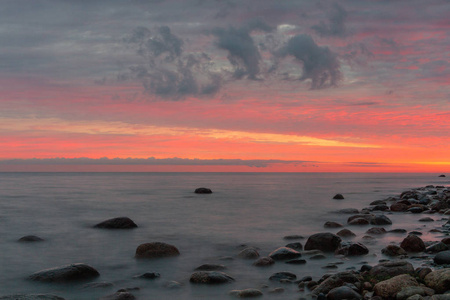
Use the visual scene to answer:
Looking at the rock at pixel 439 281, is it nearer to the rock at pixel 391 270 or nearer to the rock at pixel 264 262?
the rock at pixel 391 270

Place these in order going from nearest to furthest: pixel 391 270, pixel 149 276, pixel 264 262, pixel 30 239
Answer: pixel 391 270 → pixel 149 276 → pixel 264 262 → pixel 30 239

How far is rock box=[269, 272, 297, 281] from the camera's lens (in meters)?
10.0

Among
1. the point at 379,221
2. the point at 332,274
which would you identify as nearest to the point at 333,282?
the point at 332,274

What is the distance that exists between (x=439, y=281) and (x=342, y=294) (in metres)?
2.18

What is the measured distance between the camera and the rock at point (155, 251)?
44.0 ft

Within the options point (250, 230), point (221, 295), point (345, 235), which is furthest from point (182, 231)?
point (221, 295)

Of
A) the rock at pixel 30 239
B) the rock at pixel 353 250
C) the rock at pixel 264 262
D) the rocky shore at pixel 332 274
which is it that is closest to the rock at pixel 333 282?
the rocky shore at pixel 332 274

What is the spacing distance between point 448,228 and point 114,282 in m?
15.2

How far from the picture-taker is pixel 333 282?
8703 mm

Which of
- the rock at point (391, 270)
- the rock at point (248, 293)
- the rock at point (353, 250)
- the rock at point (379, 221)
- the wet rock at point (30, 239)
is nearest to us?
the rock at point (248, 293)

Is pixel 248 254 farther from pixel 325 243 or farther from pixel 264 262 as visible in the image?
pixel 325 243

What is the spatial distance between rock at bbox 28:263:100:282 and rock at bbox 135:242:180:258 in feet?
8.72

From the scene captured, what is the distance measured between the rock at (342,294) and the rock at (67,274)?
6.53 m

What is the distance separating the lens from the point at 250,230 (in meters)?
19.8
